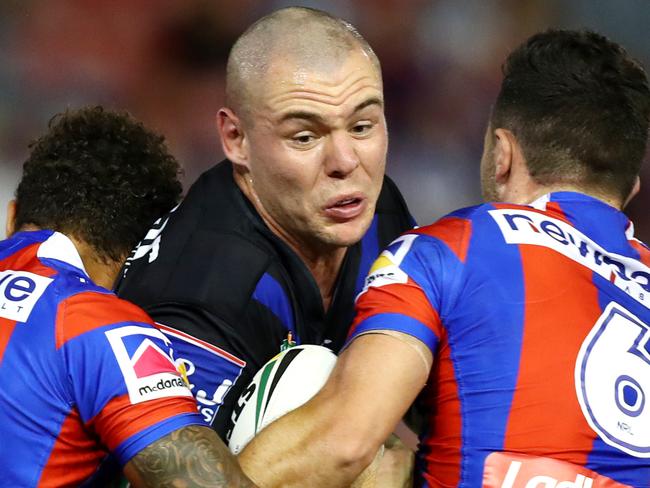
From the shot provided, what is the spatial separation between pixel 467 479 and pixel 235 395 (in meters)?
0.62

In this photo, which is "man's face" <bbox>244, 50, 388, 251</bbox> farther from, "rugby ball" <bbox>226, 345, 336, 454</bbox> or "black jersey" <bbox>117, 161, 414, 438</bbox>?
"rugby ball" <bbox>226, 345, 336, 454</bbox>

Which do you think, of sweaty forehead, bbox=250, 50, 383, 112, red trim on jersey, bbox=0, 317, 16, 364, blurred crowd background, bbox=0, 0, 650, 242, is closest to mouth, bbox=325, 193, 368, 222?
sweaty forehead, bbox=250, 50, 383, 112

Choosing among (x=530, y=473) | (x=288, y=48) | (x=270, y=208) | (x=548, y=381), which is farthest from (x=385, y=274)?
(x=288, y=48)

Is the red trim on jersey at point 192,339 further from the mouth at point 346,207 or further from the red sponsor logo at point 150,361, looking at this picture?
the mouth at point 346,207

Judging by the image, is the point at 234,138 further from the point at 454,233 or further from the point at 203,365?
the point at 454,233

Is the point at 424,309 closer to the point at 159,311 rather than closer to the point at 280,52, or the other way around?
the point at 159,311

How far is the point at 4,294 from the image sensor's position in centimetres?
221

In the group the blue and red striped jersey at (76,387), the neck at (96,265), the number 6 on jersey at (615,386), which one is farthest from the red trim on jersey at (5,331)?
the number 6 on jersey at (615,386)

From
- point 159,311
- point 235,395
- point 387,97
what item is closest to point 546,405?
point 235,395

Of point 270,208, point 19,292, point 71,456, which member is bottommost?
point 71,456

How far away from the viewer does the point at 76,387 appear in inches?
82.4

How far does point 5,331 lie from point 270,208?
2.97 feet

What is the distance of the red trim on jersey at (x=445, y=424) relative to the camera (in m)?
2.18

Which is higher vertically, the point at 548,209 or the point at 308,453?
the point at 548,209
